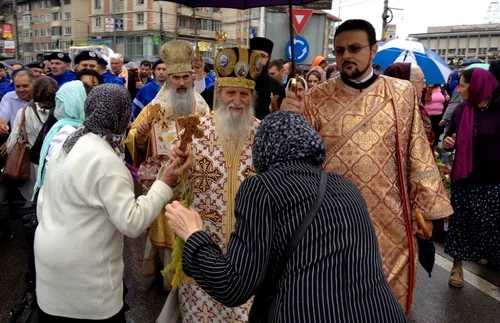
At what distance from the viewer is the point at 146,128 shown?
127 inches

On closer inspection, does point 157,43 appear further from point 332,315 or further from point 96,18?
point 332,315

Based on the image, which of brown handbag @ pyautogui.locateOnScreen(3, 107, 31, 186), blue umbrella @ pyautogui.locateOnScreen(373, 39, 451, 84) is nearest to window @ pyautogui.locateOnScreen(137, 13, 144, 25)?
blue umbrella @ pyautogui.locateOnScreen(373, 39, 451, 84)

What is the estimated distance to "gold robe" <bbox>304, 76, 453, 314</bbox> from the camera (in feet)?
8.35

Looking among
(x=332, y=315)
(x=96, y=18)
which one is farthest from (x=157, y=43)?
(x=332, y=315)

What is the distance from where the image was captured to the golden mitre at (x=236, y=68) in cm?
285

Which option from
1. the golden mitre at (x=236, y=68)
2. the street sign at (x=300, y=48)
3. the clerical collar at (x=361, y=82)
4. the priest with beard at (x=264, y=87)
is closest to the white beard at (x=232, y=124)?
the golden mitre at (x=236, y=68)

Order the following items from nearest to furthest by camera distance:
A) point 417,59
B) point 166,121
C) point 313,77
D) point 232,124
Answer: point 232,124 < point 166,121 < point 417,59 < point 313,77

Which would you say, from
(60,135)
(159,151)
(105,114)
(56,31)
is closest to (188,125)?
(105,114)

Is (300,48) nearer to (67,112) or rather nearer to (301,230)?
(67,112)

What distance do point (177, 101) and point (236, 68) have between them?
1233 mm

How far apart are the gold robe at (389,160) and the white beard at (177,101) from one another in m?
1.56

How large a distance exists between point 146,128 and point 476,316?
9.92 ft

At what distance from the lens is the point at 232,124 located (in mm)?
2768

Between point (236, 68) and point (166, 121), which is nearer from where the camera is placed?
point (236, 68)
